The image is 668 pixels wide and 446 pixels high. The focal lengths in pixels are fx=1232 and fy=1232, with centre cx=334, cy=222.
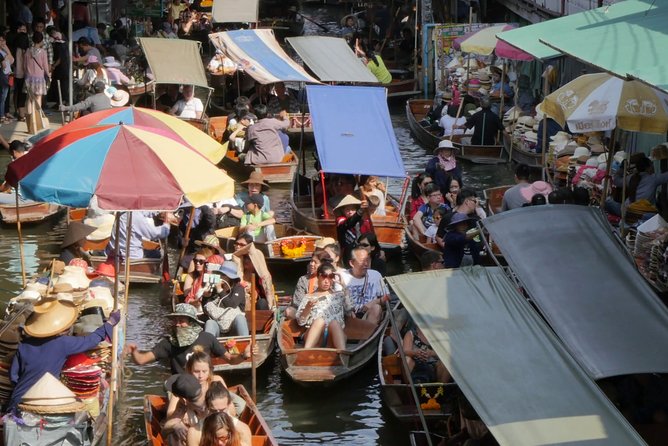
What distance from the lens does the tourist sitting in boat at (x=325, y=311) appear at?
12.4 meters

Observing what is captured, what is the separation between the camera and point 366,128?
1706 cm

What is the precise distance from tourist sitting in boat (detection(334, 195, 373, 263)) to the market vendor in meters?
5.11

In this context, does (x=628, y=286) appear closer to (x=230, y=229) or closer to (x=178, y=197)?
(x=178, y=197)

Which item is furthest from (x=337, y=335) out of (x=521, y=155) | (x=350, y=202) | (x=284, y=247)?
(x=521, y=155)

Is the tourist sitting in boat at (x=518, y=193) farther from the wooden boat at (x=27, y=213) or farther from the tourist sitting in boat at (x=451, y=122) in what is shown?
the tourist sitting in boat at (x=451, y=122)

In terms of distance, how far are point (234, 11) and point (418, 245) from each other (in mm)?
16732

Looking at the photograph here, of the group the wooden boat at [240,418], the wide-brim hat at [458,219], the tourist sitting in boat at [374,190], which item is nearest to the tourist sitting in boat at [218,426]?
the wooden boat at [240,418]

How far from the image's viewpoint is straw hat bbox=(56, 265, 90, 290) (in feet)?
38.2

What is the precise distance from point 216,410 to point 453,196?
27.6ft

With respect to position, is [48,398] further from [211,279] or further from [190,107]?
[190,107]

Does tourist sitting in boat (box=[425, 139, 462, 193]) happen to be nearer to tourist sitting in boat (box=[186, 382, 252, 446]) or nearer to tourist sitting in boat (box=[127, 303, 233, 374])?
tourist sitting in boat (box=[127, 303, 233, 374])

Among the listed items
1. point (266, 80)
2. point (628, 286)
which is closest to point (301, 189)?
point (266, 80)

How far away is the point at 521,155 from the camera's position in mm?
21969

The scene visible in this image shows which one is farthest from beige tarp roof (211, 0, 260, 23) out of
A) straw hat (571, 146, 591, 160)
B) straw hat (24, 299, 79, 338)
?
straw hat (24, 299, 79, 338)
